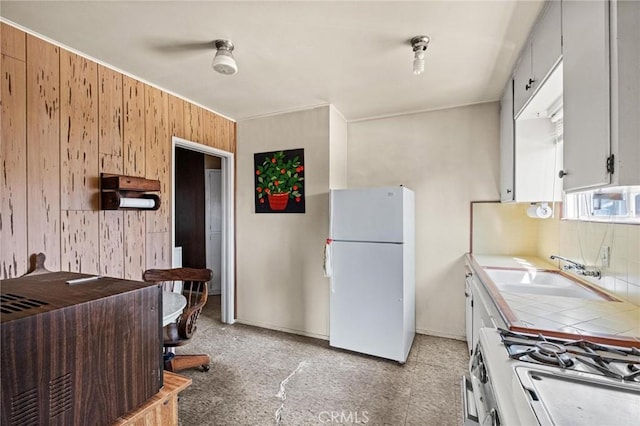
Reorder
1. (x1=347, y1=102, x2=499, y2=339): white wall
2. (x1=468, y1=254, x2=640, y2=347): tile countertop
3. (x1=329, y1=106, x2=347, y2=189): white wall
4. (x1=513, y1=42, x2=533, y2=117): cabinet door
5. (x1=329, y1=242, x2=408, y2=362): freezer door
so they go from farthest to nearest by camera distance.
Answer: (x1=329, y1=106, x2=347, y2=189): white wall
(x1=347, y1=102, x2=499, y2=339): white wall
(x1=329, y1=242, x2=408, y2=362): freezer door
(x1=513, y1=42, x2=533, y2=117): cabinet door
(x1=468, y1=254, x2=640, y2=347): tile countertop

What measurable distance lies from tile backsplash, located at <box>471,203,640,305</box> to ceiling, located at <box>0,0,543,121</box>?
1177 mm

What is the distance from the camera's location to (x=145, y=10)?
1559 mm

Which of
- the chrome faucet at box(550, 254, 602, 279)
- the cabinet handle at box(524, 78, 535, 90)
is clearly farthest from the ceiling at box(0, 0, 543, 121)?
the chrome faucet at box(550, 254, 602, 279)

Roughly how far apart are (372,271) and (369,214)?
506 millimetres

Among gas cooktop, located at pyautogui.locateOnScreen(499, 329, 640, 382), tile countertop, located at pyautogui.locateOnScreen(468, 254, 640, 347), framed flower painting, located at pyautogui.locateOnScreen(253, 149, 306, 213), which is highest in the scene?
framed flower painting, located at pyautogui.locateOnScreen(253, 149, 306, 213)

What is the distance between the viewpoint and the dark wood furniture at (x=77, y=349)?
1.77ft

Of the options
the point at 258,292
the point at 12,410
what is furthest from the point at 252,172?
the point at 12,410

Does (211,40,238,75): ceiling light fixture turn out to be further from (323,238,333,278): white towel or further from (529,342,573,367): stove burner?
(529,342,573,367): stove burner

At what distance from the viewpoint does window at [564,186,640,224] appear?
4.58 feet

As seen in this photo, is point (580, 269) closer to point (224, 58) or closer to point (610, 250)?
point (610, 250)

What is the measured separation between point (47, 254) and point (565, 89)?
2973mm

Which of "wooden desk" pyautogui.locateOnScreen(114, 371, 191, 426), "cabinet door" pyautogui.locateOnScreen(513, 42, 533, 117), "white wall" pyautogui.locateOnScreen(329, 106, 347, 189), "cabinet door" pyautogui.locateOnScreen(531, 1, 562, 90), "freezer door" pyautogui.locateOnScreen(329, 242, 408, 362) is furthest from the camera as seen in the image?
"white wall" pyautogui.locateOnScreen(329, 106, 347, 189)
